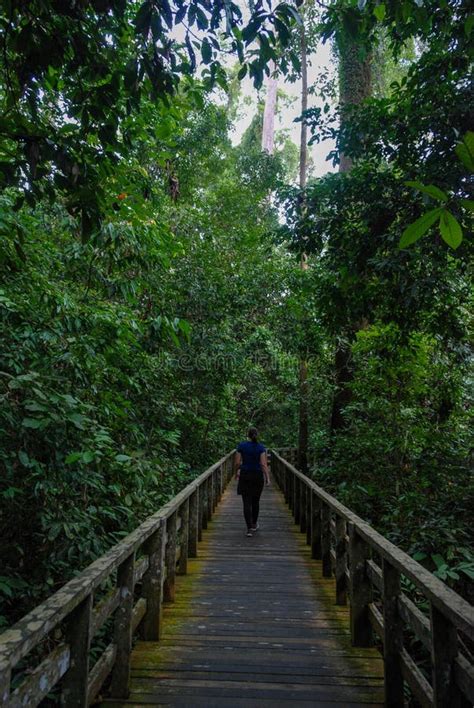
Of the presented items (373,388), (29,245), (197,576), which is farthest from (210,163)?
(197,576)

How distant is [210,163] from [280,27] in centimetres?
1463

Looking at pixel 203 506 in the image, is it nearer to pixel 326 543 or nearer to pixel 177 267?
pixel 326 543

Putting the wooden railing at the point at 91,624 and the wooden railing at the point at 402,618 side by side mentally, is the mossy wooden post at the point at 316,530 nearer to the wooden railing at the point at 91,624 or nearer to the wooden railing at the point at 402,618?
the wooden railing at the point at 402,618

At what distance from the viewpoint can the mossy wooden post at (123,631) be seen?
2.99 meters

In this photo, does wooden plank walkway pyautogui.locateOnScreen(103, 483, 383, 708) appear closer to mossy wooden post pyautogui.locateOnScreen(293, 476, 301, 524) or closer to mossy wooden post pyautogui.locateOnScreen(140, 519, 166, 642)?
mossy wooden post pyautogui.locateOnScreen(140, 519, 166, 642)

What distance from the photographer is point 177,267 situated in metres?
11.7

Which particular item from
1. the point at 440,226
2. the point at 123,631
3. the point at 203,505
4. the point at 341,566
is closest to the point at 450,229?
the point at 440,226

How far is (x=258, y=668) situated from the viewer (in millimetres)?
3367

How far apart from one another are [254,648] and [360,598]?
2.85 feet

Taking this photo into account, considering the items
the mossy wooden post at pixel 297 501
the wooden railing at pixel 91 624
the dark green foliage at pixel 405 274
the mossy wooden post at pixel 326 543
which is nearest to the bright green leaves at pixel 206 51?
the dark green foliage at pixel 405 274

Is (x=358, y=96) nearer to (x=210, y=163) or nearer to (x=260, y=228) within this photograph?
(x=260, y=228)

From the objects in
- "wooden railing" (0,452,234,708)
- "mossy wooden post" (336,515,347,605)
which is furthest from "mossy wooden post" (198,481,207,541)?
"mossy wooden post" (336,515,347,605)

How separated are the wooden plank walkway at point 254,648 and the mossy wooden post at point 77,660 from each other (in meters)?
0.68

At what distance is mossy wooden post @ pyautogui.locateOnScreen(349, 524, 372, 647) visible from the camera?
147 inches
